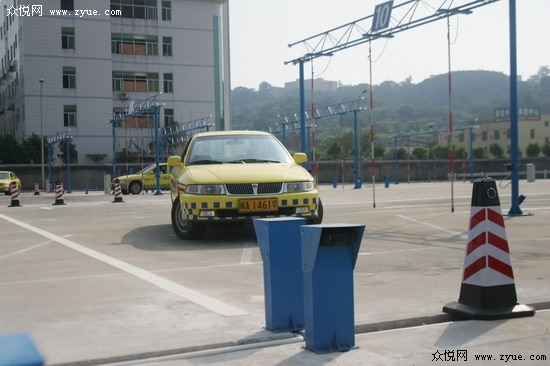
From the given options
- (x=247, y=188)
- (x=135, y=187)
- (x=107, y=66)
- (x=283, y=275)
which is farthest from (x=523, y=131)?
(x=283, y=275)

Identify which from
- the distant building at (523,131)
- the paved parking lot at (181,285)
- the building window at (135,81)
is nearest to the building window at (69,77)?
the building window at (135,81)

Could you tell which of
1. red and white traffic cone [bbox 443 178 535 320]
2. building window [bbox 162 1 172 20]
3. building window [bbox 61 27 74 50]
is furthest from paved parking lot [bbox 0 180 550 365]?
building window [bbox 162 1 172 20]

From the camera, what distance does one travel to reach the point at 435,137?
394 ft

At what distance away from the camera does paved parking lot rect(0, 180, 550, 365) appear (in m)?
4.68

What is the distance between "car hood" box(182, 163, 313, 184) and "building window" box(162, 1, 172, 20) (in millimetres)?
48138

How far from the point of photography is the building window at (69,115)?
5219cm

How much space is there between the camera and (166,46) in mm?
55844

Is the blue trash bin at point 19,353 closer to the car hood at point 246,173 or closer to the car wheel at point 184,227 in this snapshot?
the car hood at point 246,173

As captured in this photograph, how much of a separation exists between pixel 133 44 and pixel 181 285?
167 ft

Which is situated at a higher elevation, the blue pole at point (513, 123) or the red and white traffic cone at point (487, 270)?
the blue pole at point (513, 123)

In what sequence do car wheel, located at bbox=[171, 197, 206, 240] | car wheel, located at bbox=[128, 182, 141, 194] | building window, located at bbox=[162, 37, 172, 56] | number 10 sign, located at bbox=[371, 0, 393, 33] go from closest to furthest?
car wheel, located at bbox=[171, 197, 206, 240], number 10 sign, located at bbox=[371, 0, 393, 33], car wheel, located at bbox=[128, 182, 141, 194], building window, located at bbox=[162, 37, 172, 56]

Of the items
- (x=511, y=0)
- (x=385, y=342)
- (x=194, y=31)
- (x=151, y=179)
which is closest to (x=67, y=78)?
(x=194, y=31)

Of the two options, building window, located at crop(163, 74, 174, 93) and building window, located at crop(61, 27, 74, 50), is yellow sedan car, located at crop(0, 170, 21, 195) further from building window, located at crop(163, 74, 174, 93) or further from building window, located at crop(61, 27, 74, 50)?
building window, located at crop(163, 74, 174, 93)

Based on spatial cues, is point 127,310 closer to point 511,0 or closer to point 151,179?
point 511,0
